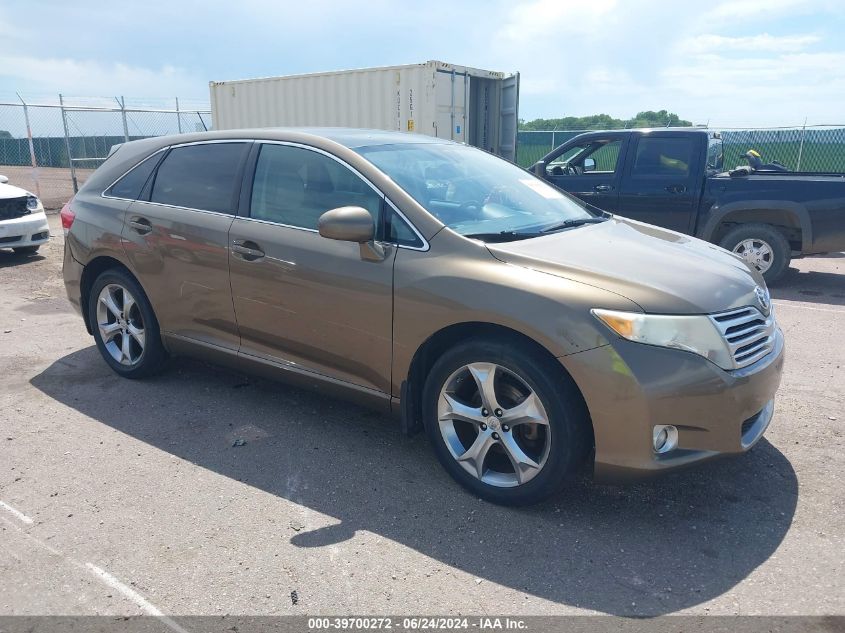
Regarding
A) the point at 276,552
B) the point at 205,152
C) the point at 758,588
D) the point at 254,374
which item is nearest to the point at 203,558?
the point at 276,552

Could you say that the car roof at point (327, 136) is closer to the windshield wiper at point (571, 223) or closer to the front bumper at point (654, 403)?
the windshield wiper at point (571, 223)

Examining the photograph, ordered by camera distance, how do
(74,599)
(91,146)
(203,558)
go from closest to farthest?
(74,599)
(203,558)
(91,146)

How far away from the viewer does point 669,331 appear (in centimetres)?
290

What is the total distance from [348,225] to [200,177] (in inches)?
61.4

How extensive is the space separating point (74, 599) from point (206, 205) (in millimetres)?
2439

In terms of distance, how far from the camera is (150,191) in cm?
471

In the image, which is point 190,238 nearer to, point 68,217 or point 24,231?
point 68,217

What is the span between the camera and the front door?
3.56m

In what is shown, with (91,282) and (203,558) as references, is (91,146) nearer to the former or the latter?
(91,282)

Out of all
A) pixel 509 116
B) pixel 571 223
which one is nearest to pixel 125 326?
pixel 571 223

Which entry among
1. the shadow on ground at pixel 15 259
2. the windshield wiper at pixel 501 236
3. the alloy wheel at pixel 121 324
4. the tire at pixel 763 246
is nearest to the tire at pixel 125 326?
the alloy wheel at pixel 121 324

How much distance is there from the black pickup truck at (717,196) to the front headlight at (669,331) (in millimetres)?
5954

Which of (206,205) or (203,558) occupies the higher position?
(206,205)

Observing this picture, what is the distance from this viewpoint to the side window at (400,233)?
346 centimetres
